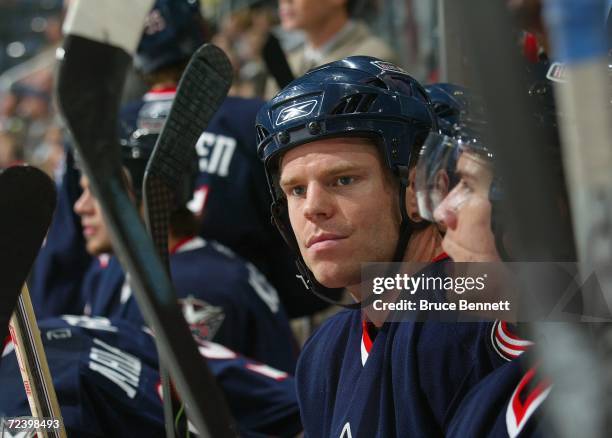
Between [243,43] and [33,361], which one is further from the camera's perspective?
[243,43]

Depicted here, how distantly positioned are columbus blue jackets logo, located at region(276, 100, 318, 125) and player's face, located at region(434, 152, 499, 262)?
239 mm

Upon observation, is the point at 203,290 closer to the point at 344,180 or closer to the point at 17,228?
the point at 344,180

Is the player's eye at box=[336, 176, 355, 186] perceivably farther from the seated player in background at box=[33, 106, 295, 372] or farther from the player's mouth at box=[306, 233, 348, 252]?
the seated player in background at box=[33, 106, 295, 372]

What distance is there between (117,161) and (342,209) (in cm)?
65

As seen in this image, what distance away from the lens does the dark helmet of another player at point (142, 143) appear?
2.56 metres

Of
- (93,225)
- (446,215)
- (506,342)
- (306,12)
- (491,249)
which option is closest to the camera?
(506,342)

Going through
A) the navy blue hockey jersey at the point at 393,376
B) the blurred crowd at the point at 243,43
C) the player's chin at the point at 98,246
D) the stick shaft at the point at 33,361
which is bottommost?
the stick shaft at the point at 33,361

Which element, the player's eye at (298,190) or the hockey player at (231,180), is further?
the hockey player at (231,180)

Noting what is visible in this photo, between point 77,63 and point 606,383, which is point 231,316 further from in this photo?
point 606,383

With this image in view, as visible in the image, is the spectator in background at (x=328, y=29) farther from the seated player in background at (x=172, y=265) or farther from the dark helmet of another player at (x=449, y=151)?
the dark helmet of another player at (x=449, y=151)

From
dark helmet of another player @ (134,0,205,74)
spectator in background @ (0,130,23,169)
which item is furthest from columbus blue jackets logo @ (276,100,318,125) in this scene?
spectator in background @ (0,130,23,169)

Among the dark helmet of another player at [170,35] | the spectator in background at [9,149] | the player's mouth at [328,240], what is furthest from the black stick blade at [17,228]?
the spectator in background at [9,149]

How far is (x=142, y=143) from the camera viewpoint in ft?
8.63

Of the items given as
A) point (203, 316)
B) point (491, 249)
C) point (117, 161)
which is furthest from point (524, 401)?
point (203, 316)
